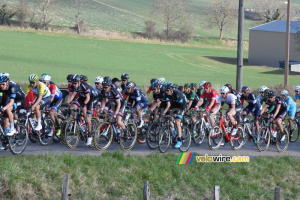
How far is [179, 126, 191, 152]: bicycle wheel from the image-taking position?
16.3m

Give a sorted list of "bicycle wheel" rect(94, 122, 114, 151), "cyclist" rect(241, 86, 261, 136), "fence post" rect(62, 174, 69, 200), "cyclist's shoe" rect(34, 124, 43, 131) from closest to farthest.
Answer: "fence post" rect(62, 174, 69, 200) → "cyclist's shoe" rect(34, 124, 43, 131) → "bicycle wheel" rect(94, 122, 114, 151) → "cyclist" rect(241, 86, 261, 136)

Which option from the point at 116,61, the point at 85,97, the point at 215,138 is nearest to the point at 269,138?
the point at 215,138

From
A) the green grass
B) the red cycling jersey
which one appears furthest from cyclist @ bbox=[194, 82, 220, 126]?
the green grass

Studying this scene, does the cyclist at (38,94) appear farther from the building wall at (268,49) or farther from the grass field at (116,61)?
the building wall at (268,49)

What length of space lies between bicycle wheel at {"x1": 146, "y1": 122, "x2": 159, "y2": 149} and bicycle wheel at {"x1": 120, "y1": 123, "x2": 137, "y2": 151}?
398 millimetres

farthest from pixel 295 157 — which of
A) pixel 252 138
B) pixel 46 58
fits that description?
pixel 46 58

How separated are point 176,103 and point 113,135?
6.48 feet

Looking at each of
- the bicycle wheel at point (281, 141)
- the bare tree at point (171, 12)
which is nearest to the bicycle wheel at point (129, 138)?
the bicycle wheel at point (281, 141)

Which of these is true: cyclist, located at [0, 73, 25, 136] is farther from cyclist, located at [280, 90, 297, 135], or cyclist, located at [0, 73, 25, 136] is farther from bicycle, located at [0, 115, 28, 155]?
cyclist, located at [280, 90, 297, 135]

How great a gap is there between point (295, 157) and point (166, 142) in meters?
4.14

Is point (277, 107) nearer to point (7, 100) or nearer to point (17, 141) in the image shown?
point (17, 141)

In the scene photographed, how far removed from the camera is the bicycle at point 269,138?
17.6 metres

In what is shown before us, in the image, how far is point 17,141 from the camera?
14.0m

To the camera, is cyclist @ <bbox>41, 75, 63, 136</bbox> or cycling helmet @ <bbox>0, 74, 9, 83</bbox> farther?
cyclist @ <bbox>41, 75, 63, 136</bbox>
